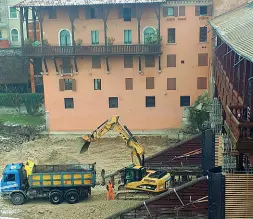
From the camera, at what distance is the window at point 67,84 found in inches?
1658

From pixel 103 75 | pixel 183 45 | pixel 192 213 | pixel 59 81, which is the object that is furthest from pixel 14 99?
pixel 192 213

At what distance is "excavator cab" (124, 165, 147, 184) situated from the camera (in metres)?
26.0

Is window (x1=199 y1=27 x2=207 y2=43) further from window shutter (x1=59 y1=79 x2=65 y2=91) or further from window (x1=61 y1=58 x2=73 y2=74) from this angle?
window shutter (x1=59 y1=79 x2=65 y2=91)

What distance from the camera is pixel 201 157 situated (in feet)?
90.0

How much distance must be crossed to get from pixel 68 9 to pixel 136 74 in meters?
9.24

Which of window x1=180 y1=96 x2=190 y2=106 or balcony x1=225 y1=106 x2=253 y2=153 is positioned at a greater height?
balcony x1=225 y1=106 x2=253 y2=153

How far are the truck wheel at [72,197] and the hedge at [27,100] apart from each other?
25291 millimetres

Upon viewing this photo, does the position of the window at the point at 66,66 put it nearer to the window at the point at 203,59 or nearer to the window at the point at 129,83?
the window at the point at 129,83

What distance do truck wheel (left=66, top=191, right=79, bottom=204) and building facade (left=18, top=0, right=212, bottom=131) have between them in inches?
702

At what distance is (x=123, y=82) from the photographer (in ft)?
137

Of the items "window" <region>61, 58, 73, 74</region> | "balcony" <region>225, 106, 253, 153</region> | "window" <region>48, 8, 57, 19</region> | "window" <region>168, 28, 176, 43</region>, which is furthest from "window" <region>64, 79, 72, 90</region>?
"balcony" <region>225, 106, 253, 153</region>

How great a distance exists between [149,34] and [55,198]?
68.8ft

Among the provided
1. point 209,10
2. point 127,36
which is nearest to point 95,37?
point 127,36

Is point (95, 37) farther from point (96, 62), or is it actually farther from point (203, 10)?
point (203, 10)
